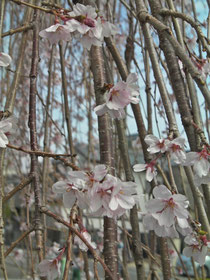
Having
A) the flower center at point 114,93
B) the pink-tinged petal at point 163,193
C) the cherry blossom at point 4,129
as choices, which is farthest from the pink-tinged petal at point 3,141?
the pink-tinged petal at point 163,193

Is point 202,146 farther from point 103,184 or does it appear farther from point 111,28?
point 111,28

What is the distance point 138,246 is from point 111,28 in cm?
74

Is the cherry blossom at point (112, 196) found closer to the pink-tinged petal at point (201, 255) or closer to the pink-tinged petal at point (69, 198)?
the pink-tinged petal at point (69, 198)

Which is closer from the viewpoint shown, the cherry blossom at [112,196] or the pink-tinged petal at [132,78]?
the cherry blossom at [112,196]

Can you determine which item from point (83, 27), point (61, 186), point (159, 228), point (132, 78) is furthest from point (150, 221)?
point (83, 27)

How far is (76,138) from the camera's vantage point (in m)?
4.28

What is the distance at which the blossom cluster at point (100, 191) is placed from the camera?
82 cm

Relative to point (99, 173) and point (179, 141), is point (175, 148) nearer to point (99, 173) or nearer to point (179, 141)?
point (179, 141)

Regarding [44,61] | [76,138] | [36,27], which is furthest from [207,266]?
[36,27]

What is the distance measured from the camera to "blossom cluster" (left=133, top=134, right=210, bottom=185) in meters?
0.84

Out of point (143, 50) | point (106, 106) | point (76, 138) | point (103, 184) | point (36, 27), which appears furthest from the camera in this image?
point (76, 138)

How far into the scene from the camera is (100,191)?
830 mm

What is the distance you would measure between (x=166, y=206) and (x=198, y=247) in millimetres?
202

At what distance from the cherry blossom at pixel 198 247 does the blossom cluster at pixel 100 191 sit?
20 cm
